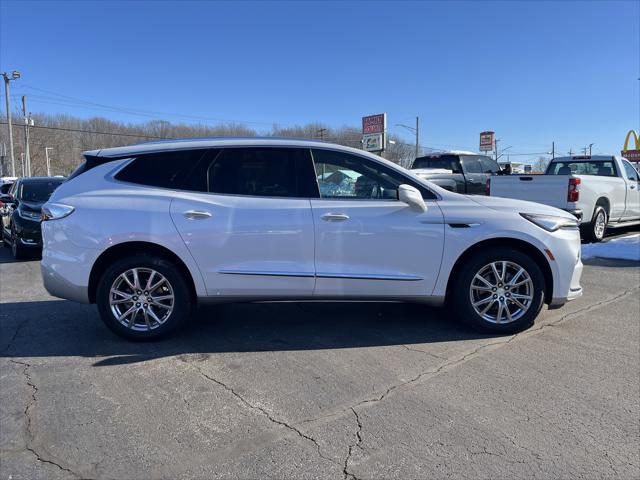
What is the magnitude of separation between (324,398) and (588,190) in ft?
28.6

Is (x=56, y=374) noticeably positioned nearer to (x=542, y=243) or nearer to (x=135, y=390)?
(x=135, y=390)

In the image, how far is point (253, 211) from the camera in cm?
432

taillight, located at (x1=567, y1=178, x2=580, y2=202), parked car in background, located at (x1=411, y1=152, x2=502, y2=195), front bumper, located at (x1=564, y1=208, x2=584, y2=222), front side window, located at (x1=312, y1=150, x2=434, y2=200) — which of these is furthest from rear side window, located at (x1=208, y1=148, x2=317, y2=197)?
parked car in background, located at (x1=411, y1=152, x2=502, y2=195)

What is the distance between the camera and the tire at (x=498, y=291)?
14.7 ft

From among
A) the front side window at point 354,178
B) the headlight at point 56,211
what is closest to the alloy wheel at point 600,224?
the front side window at point 354,178

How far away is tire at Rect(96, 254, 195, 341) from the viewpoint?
4.33 metres

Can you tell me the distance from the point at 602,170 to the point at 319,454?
1141 cm

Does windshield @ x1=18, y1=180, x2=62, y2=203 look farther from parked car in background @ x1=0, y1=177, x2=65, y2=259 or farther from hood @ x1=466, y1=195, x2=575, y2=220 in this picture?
hood @ x1=466, y1=195, x2=575, y2=220

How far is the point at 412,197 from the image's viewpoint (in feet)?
14.1

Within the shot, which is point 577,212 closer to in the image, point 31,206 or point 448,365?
point 448,365

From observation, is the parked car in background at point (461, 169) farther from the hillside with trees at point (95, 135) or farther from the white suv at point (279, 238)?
the hillside with trees at point (95, 135)

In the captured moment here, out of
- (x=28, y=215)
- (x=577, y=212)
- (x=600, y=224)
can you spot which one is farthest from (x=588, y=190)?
(x=28, y=215)

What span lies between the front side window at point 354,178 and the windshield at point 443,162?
10.8 meters

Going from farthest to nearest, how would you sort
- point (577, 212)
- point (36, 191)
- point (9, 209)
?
point (9, 209)
point (36, 191)
point (577, 212)
